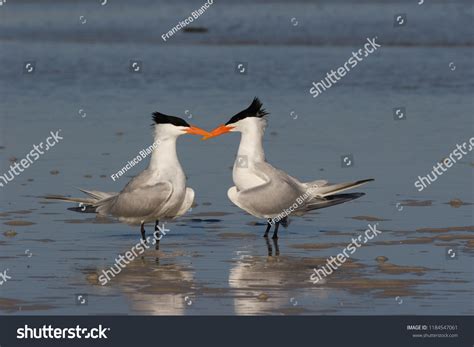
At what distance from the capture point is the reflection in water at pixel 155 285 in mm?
10234

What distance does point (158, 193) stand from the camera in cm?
1314

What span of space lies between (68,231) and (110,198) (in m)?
0.57

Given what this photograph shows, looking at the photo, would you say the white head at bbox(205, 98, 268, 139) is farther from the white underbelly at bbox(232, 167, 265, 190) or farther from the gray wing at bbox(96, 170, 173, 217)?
the gray wing at bbox(96, 170, 173, 217)

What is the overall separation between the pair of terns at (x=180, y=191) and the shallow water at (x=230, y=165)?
0.31 meters

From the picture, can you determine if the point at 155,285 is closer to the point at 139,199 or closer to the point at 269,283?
the point at 269,283

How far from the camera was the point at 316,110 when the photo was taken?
871 inches

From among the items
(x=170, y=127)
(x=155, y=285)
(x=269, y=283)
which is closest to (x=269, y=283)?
(x=269, y=283)

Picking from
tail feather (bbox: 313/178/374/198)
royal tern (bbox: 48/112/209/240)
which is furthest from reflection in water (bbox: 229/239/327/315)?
tail feather (bbox: 313/178/374/198)

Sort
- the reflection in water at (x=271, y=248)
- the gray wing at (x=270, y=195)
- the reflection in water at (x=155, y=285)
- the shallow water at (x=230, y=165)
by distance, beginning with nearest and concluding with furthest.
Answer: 1. the reflection in water at (x=155, y=285)
2. the shallow water at (x=230, y=165)
3. the reflection in water at (x=271, y=248)
4. the gray wing at (x=270, y=195)

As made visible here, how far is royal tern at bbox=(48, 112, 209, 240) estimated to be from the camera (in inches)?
519

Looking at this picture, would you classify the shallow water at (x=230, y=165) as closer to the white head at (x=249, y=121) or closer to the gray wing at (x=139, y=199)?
the gray wing at (x=139, y=199)

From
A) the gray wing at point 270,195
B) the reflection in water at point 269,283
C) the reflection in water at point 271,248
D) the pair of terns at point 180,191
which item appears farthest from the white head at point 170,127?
the reflection in water at point 269,283
